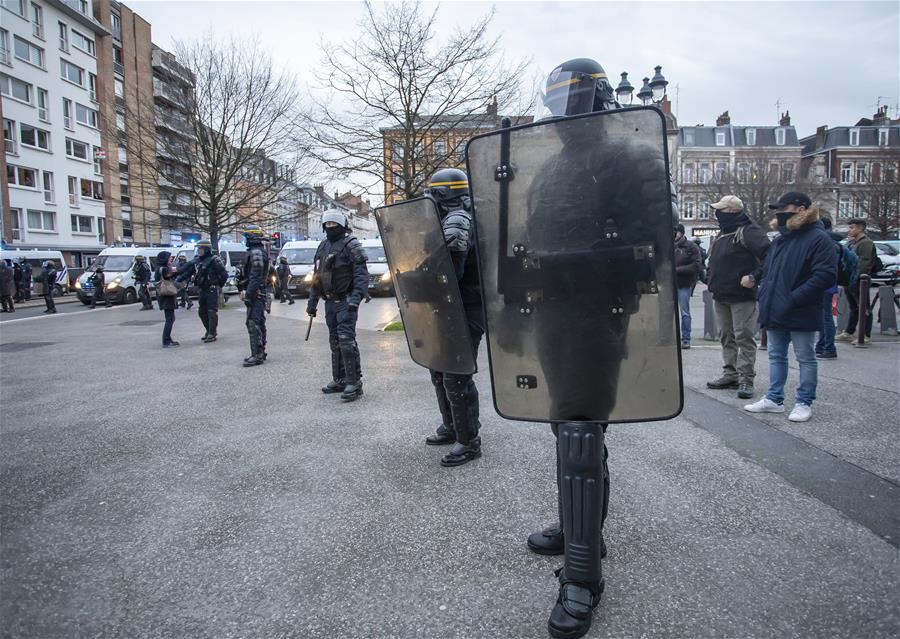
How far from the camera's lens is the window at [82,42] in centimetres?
4138

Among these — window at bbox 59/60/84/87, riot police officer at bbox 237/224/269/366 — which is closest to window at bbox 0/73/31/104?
window at bbox 59/60/84/87

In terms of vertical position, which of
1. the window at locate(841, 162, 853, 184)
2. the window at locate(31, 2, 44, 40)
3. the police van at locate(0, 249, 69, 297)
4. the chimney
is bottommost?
the police van at locate(0, 249, 69, 297)

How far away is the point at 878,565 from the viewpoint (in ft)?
8.05

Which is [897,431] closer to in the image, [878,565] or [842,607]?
[878,565]

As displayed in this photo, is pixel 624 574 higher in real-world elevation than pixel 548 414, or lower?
lower

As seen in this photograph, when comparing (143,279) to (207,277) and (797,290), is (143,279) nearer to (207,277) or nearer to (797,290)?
(207,277)

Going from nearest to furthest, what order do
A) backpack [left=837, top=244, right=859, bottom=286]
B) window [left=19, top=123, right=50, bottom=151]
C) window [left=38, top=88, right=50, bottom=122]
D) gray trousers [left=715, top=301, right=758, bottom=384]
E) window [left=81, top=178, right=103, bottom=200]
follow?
1. gray trousers [left=715, top=301, right=758, bottom=384]
2. backpack [left=837, top=244, right=859, bottom=286]
3. window [left=19, top=123, right=50, bottom=151]
4. window [left=38, top=88, right=50, bottom=122]
5. window [left=81, top=178, right=103, bottom=200]

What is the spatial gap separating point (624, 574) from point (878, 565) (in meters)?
1.11

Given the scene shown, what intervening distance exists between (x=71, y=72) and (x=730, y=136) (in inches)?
2323

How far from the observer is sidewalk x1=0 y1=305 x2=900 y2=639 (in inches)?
86.5

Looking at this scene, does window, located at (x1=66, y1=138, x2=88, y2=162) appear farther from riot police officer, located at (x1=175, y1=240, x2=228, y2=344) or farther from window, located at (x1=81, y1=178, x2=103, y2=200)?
riot police officer, located at (x1=175, y1=240, x2=228, y2=344)

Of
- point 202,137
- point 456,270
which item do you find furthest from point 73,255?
point 456,270

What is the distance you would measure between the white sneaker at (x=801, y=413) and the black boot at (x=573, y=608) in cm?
340

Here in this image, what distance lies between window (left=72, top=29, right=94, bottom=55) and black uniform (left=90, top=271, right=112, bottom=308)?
1185 inches
